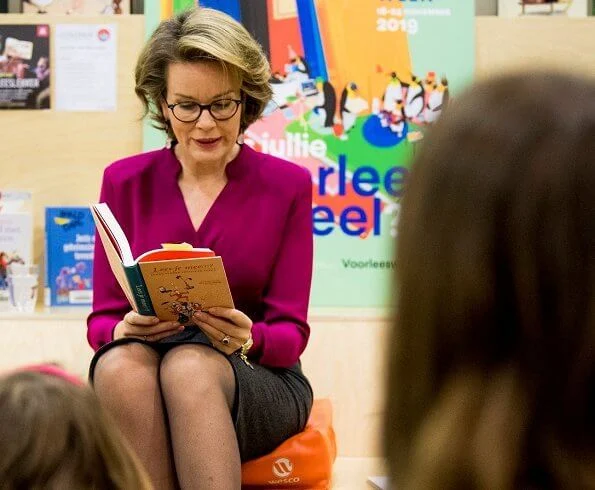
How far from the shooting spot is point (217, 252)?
92.8 inches

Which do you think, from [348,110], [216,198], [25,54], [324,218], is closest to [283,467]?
[216,198]

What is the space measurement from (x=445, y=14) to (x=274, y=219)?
1.22m

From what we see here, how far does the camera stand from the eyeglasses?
7.63 ft

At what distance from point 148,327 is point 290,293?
0.38 metres

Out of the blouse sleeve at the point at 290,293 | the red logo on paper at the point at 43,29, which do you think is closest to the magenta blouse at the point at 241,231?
the blouse sleeve at the point at 290,293

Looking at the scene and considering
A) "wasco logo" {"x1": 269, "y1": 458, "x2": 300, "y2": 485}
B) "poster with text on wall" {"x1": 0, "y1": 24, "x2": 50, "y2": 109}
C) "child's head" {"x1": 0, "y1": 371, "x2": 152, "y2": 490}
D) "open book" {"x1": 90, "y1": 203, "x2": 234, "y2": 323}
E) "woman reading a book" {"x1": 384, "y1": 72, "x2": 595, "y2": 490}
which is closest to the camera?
"woman reading a book" {"x1": 384, "y1": 72, "x2": 595, "y2": 490}

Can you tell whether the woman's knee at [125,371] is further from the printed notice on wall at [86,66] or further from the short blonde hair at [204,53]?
the printed notice on wall at [86,66]

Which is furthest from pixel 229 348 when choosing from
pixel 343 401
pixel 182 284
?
pixel 343 401

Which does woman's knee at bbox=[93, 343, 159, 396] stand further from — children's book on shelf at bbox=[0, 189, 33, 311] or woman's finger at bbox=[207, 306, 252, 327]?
children's book on shelf at bbox=[0, 189, 33, 311]

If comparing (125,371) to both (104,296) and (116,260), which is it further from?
(104,296)

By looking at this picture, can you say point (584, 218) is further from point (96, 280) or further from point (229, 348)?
point (96, 280)

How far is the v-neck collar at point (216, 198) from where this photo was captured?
93.6 inches

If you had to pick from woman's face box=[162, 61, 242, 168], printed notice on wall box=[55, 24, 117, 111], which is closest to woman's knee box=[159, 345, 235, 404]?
woman's face box=[162, 61, 242, 168]

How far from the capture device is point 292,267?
2.36m
